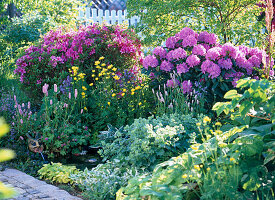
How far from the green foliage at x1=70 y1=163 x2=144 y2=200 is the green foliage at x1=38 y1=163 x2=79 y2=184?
143mm

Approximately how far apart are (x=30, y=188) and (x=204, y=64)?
9.87 ft

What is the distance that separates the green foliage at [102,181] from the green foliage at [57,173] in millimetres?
143

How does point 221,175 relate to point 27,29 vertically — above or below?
below

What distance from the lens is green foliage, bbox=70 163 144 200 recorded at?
322cm

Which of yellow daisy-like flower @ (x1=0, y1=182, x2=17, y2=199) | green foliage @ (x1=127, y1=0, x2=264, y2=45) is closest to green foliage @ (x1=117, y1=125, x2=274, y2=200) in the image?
yellow daisy-like flower @ (x1=0, y1=182, x2=17, y2=199)

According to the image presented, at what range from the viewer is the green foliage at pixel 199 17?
620 cm

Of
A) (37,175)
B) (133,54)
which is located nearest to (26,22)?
(133,54)

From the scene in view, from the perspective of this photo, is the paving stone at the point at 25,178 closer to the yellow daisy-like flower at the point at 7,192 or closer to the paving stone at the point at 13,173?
the paving stone at the point at 13,173

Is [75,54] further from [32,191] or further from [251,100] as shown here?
[251,100]

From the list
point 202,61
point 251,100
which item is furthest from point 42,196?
point 202,61

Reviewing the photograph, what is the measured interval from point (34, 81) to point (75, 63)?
864 mm

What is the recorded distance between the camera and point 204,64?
17.0ft

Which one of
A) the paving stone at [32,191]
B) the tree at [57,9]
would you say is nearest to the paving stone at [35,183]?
the paving stone at [32,191]

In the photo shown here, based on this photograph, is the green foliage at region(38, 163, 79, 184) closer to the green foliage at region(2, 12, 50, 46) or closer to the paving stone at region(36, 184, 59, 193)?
the paving stone at region(36, 184, 59, 193)
